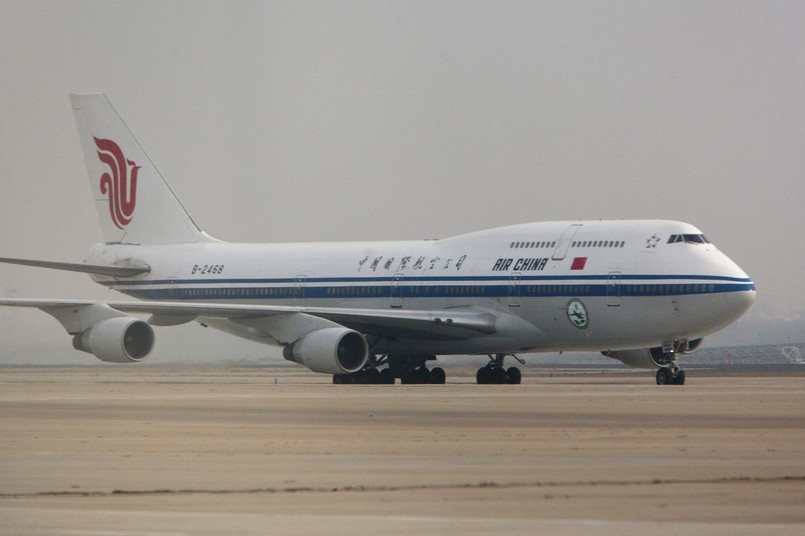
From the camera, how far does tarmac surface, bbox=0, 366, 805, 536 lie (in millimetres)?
11094

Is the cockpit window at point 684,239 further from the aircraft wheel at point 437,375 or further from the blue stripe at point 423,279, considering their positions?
the aircraft wheel at point 437,375

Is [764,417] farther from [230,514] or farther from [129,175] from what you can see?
[129,175]

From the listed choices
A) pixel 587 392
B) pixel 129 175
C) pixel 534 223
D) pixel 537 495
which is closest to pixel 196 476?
pixel 537 495

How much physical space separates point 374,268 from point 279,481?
3223 centimetres

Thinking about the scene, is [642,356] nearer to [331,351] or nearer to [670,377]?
[670,377]

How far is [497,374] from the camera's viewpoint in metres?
43.9

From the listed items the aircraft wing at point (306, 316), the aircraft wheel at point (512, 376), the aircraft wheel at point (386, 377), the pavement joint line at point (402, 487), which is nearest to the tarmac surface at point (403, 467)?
the pavement joint line at point (402, 487)

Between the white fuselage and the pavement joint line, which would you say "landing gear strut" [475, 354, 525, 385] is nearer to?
the white fuselage

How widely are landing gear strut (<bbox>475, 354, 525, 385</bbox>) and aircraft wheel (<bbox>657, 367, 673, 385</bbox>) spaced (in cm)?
521

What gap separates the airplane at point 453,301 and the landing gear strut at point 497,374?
4 cm

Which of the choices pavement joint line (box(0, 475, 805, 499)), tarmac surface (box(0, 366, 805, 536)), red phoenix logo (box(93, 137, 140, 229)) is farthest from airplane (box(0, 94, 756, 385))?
pavement joint line (box(0, 475, 805, 499))

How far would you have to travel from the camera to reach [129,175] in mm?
54281

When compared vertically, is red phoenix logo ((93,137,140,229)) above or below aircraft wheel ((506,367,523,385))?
above

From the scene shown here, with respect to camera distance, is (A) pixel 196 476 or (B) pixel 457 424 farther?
(B) pixel 457 424
